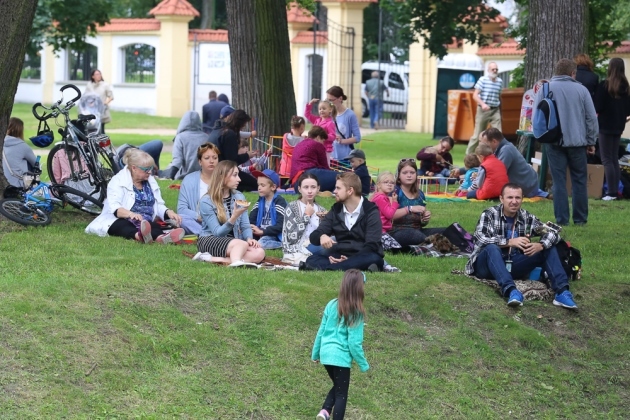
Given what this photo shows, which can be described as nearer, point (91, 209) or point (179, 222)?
point (179, 222)

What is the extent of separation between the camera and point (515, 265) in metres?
9.63

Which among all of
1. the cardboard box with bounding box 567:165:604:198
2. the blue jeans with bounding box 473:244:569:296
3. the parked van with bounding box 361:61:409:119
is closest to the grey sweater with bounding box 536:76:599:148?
A: the blue jeans with bounding box 473:244:569:296

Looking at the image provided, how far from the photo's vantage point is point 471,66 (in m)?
32.3

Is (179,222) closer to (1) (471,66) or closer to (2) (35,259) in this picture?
(2) (35,259)

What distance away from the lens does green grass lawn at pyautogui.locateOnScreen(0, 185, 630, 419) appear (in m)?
7.46

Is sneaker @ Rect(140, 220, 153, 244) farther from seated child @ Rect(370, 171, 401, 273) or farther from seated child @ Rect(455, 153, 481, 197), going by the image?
seated child @ Rect(455, 153, 481, 197)

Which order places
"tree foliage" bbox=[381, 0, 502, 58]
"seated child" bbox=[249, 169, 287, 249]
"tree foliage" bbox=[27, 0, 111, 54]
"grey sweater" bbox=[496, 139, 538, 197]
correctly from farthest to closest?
"tree foliage" bbox=[27, 0, 111, 54], "tree foliage" bbox=[381, 0, 502, 58], "grey sweater" bbox=[496, 139, 538, 197], "seated child" bbox=[249, 169, 287, 249]

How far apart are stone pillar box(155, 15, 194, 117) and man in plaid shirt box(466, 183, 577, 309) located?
30.5 metres

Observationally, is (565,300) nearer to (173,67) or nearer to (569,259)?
(569,259)

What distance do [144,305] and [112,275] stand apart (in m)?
0.58

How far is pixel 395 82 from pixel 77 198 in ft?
91.6

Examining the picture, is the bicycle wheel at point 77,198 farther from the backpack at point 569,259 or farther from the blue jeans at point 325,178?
the backpack at point 569,259

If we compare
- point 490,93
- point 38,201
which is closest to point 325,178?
point 38,201

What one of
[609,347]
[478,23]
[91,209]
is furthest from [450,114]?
[609,347]
